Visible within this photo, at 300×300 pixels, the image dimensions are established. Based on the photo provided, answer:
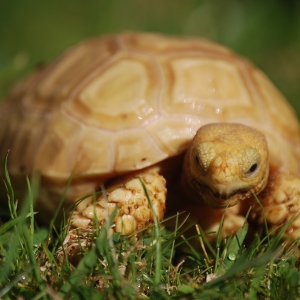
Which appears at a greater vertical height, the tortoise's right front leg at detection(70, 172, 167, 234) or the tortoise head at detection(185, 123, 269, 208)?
the tortoise head at detection(185, 123, 269, 208)

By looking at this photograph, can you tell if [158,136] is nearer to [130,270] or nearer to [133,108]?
[133,108]


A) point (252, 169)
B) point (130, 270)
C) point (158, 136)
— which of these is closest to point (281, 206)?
point (252, 169)

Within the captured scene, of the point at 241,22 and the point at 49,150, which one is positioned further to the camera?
the point at 241,22

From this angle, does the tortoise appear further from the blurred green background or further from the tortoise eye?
the blurred green background

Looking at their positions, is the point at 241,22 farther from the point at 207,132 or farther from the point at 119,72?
the point at 207,132

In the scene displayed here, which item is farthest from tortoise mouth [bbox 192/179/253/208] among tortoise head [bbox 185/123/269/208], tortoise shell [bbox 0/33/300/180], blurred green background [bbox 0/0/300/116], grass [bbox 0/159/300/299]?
blurred green background [bbox 0/0/300/116]

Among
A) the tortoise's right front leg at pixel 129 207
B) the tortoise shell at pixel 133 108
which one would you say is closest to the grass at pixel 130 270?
the tortoise's right front leg at pixel 129 207

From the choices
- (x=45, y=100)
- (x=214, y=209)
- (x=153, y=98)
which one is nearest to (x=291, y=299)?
(x=214, y=209)
